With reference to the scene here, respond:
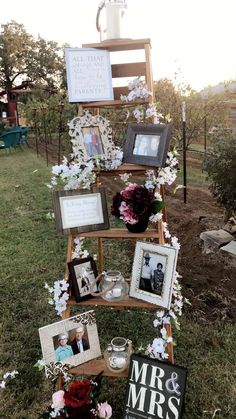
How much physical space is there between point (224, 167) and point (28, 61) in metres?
30.7

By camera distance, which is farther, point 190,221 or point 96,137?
point 190,221

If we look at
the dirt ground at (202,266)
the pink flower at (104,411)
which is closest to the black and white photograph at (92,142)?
the pink flower at (104,411)

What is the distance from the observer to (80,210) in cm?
214

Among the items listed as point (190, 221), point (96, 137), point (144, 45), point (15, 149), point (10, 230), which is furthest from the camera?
point (15, 149)

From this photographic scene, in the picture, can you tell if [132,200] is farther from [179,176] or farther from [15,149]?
[15,149]

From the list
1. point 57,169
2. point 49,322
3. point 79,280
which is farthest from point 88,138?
point 49,322

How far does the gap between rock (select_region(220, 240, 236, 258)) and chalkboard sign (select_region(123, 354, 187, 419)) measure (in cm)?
220

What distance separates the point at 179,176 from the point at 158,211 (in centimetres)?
600

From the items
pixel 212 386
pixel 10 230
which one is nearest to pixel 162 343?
pixel 212 386

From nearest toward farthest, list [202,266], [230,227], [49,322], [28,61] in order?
[49,322] → [202,266] → [230,227] → [28,61]

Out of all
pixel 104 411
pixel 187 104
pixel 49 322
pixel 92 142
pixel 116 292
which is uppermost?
pixel 187 104

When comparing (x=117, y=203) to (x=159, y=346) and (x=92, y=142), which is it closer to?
(x=92, y=142)

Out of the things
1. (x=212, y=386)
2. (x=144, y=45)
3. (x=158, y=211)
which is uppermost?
(x=144, y=45)

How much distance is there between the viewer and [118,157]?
217cm
